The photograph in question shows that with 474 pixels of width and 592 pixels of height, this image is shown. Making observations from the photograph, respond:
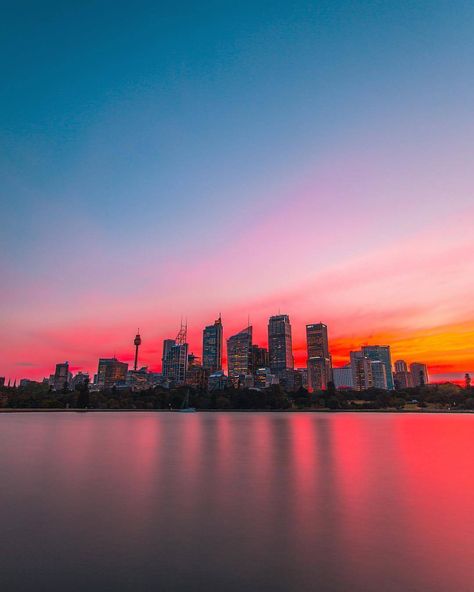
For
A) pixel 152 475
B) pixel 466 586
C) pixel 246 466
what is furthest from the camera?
pixel 246 466

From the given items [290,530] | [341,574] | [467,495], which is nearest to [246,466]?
[467,495]

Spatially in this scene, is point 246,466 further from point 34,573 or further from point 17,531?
point 34,573

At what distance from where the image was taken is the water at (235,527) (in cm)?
1317

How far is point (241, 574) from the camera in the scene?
1337 cm

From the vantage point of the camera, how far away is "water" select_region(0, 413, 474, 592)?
1317 cm

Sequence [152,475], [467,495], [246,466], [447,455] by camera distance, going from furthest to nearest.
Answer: [447,455] < [246,466] < [152,475] < [467,495]

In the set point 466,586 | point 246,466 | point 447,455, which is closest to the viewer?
point 466,586

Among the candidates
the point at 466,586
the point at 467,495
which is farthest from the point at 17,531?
the point at 467,495

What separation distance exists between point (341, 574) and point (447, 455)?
45322mm

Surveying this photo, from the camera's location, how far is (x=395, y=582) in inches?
514

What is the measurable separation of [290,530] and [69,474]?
2214cm

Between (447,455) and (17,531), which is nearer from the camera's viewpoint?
(17,531)

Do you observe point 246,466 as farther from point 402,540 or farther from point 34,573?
point 34,573

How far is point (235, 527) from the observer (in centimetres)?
1897
